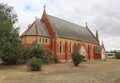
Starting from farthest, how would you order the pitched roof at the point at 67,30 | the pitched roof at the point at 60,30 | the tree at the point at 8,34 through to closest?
the pitched roof at the point at 67,30, the pitched roof at the point at 60,30, the tree at the point at 8,34

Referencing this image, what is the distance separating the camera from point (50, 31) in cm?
5228

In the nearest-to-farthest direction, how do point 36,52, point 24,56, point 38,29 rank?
point 36,52
point 24,56
point 38,29

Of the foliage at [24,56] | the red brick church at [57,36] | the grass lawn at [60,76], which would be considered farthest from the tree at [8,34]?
the red brick church at [57,36]

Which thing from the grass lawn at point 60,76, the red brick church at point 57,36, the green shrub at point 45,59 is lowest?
the grass lawn at point 60,76

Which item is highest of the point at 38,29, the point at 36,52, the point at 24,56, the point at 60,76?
the point at 38,29

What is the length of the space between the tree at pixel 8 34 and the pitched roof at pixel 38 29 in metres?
11.5

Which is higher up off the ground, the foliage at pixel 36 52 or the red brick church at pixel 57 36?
the red brick church at pixel 57 36

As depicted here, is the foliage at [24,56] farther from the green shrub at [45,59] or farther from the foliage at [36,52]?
the green shrub at [45,59]

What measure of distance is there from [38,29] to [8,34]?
14765 mm

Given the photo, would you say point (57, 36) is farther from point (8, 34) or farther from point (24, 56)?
point (8, 34)

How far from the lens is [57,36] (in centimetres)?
5128

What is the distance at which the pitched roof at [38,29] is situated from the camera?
4875cm

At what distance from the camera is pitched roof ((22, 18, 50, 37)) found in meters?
48.8

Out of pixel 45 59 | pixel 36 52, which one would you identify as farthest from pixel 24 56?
pixel 45 59
